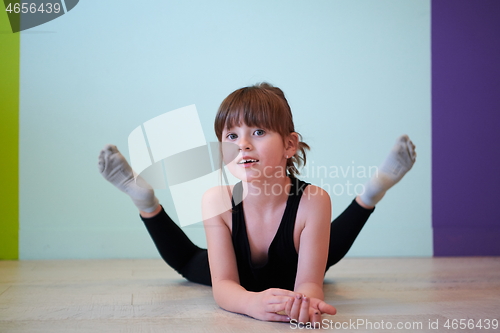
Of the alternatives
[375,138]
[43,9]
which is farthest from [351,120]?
[43,9]

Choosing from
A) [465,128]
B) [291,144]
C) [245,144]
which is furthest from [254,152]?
[465,128]

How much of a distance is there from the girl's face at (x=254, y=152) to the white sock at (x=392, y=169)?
1.06ft

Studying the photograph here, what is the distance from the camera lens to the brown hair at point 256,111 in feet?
3.53

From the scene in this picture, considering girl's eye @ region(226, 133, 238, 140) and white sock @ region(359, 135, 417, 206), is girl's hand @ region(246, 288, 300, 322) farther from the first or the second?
white sock @ region(359, 135, 417, 206)

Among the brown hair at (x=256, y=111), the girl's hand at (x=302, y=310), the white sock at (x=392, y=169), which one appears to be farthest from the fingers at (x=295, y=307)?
the white sock at (x=392, y=169)

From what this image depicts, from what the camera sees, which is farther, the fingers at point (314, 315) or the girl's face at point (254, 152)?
the girl's face at point (254, 152)

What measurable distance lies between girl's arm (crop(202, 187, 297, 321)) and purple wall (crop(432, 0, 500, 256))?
142cm

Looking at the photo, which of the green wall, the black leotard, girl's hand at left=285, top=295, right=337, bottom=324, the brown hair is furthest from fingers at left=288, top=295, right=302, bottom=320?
the green wall

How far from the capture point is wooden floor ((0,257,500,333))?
3.03 feet

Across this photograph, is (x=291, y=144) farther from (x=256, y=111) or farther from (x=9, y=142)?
(x=9, y=142)

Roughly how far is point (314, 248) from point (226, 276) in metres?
0.21

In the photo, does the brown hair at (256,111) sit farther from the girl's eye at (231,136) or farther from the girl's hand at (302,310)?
the girl's hand at (302,310)

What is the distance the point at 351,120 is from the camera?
86.8 inches

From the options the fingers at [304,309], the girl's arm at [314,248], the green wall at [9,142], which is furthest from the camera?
the green wall at [9,142]
